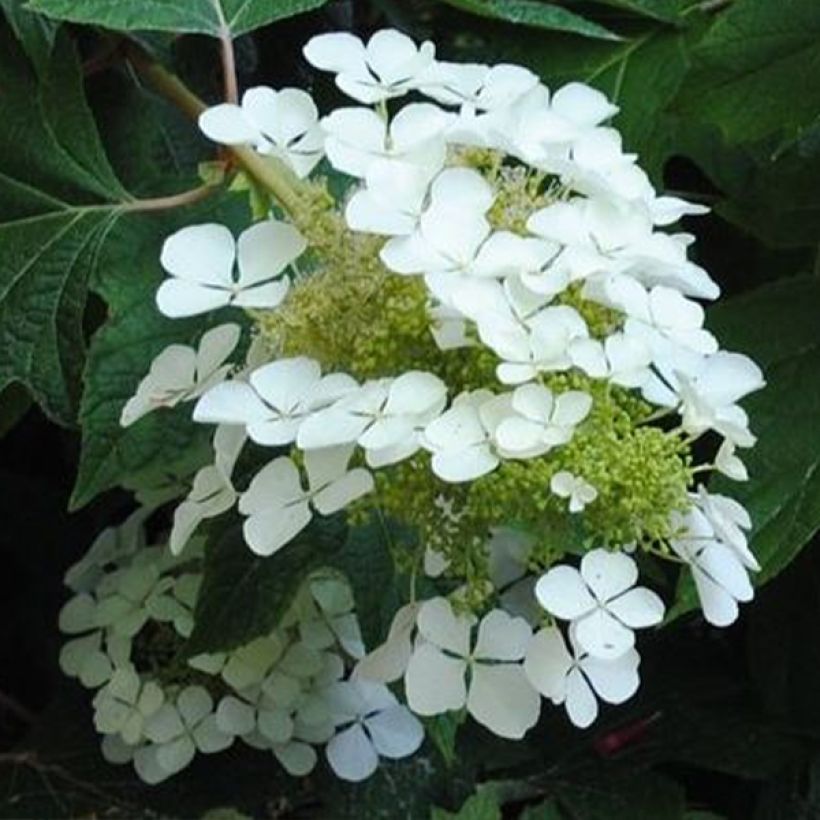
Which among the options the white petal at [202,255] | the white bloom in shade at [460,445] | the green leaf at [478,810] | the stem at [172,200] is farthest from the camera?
the green leaf at [478,810]

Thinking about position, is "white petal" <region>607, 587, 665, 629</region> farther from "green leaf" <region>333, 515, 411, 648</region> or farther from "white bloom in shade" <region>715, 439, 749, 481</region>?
"green leaf" <region>333, 515, 411, 648</region>

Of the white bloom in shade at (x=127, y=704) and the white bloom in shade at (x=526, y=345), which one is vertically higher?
the white bloom in shade at (x=526, y=345)

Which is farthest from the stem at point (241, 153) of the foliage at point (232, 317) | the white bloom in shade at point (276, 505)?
the white bloom in shade at point (276, 505)

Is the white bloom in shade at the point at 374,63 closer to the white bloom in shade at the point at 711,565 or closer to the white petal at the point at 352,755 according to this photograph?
the white bloom in shade at the point at 711,565

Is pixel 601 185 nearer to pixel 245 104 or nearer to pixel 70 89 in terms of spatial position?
pixel 245 104

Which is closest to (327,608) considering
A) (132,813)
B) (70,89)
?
(132,813)

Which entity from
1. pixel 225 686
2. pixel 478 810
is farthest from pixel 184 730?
pixel 478 810

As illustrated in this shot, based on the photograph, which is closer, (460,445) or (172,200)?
(460,445)

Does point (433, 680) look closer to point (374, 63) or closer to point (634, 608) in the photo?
point (634, 608)
